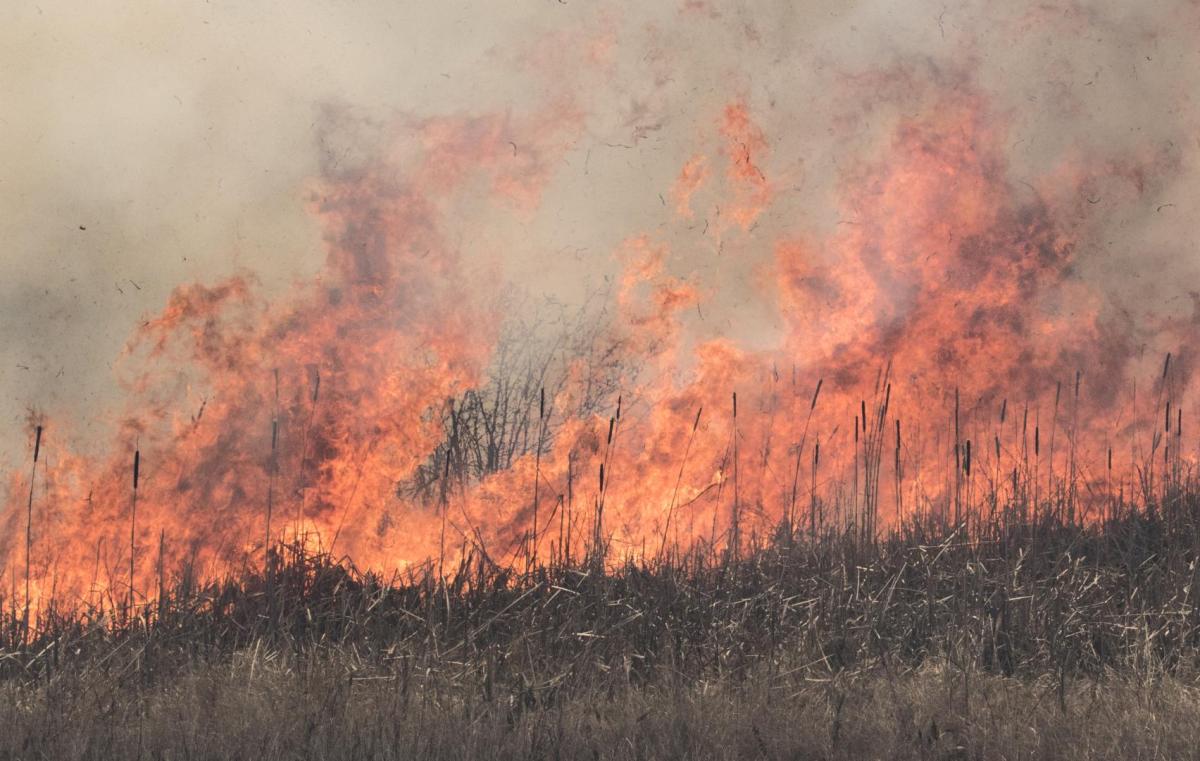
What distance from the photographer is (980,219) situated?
1011 cm

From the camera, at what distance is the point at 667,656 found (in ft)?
20.1

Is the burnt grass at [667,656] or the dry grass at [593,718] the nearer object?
the dry grass at [593,718]

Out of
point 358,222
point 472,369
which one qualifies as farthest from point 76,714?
point 358,222

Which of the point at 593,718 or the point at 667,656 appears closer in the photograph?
the point at 593,718

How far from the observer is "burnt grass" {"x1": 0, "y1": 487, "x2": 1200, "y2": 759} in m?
4.75

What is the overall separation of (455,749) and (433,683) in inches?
47.7

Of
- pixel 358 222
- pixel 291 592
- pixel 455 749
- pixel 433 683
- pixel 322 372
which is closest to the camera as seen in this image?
pixel 455 749

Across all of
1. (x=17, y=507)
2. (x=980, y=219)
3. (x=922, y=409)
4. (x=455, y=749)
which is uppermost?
(x=980, y=219)

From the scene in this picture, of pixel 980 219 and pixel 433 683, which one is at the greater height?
pixel 980 219

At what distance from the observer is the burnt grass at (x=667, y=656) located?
4.75 metres

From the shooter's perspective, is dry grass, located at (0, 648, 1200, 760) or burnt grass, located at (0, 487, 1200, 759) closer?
dry grass, located at (0, 648, 1200, 760)

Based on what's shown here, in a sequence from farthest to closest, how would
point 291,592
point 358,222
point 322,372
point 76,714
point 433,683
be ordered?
point 358,222
point 322,372
point 291,592
point 433,683
point 76,714

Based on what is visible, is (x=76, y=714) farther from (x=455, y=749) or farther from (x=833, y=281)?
(x=833, y=281)

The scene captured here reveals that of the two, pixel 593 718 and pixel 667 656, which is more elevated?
pixel 667 656
